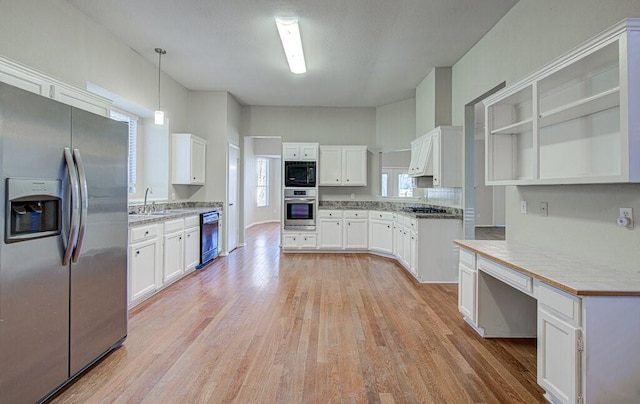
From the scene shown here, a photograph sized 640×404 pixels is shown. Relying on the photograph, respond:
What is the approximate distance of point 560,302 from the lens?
5.58 feet

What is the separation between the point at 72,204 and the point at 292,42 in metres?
2.91

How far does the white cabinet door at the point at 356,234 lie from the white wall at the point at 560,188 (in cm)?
327

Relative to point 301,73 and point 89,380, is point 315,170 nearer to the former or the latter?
point 301,73

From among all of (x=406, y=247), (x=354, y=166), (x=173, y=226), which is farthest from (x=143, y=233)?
(x=354, y=166)

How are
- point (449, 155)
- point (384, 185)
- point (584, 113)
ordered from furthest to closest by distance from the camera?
point (384, 185), point (449, 155), point (584, 113)

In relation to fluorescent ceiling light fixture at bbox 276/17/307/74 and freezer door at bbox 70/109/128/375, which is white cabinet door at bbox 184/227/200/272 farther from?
fluorescent ceiling light fixture at bbox 276/17/307/74

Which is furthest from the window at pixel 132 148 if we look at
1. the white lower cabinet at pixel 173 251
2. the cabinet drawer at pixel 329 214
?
the cabinet drawer at pixel 329 214

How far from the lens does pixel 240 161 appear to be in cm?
695

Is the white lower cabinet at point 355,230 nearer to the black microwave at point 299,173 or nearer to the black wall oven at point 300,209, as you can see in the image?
the black wall oven at point 300,209

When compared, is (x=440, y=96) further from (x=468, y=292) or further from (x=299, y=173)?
(x=468, y=292)

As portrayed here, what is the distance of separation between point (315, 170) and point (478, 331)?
167 inches

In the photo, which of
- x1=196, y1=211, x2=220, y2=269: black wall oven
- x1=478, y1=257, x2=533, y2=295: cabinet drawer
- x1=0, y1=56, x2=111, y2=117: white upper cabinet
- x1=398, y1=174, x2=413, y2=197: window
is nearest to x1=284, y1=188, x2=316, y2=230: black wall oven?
x1=196, y1=211, x2=220, y2=269: black wall oven

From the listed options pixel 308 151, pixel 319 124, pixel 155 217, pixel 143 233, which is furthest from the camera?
pixel 319 124

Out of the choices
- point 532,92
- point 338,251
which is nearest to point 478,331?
point 532,92
